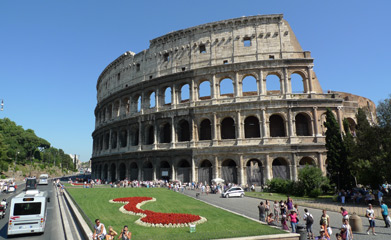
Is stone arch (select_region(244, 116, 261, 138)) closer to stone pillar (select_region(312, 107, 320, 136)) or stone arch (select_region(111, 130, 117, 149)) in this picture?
stone pillar (select_region(312, 107, 320, 136))

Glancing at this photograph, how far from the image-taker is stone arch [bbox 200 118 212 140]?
3784cm

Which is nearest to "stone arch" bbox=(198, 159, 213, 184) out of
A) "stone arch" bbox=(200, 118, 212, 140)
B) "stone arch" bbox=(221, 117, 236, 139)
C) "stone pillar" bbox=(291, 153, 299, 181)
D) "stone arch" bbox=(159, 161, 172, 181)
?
"stone arch" bbox=(200, 118, 212, 140)

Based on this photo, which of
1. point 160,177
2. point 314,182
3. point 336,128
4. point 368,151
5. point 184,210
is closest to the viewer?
point 184,210

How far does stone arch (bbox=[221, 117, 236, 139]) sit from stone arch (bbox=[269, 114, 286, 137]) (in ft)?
17.7

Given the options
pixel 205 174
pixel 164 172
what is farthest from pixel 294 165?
pixel 164 172

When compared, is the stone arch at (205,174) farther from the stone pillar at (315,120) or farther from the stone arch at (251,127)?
the stone pillar at (315,120)

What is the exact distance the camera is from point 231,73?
36.1m

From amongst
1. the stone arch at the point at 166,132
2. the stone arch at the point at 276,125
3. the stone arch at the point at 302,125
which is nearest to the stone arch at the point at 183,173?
the stone arch at the point at 166,132

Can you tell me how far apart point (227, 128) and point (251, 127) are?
3.52 metres

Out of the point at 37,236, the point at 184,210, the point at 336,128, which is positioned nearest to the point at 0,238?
the point at 37,236

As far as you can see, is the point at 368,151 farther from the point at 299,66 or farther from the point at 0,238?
the point at 0,238

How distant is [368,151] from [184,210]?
710 inches

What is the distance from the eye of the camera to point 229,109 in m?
34.7

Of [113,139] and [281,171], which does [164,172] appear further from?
[281,171]
